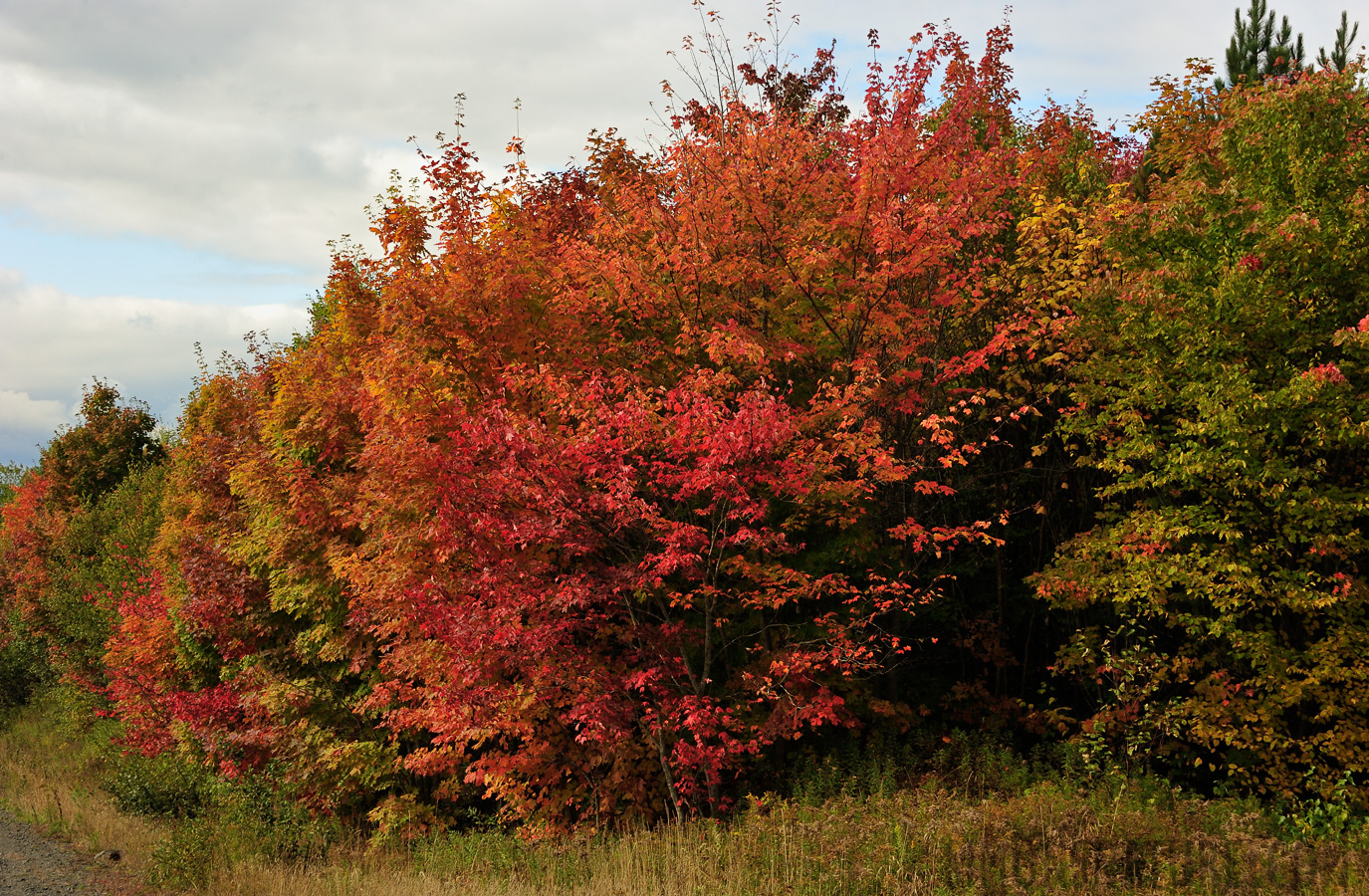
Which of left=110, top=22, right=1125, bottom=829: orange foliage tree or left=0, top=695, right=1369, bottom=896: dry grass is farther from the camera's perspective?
left=110, top=22, right=1125, bottom=829: orange foliage tree

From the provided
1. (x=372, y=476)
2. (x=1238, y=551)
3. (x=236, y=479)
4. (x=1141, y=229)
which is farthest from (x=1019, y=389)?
(x=236, y=479)

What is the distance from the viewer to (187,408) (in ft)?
90.9

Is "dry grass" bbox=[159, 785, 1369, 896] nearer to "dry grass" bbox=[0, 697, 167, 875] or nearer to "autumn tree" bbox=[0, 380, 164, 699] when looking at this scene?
"dry grass" bbox=[0, 697, 167, 875]

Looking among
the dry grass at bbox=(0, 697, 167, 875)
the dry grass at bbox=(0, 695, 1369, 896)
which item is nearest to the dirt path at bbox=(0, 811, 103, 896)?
the dry grass at bbox=(0, 697, 167, 875)

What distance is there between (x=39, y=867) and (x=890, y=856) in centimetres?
1643

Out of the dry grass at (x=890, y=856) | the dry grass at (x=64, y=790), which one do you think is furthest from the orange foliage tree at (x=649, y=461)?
the dry grass at (x=64, y=790)

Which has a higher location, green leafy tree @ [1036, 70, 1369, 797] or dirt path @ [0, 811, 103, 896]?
green leafy tree @ [1036, 70, 1369, 797]

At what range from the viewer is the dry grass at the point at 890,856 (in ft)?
25.2

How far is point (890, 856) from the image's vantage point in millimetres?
8055

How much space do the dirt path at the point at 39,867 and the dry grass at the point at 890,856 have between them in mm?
2527

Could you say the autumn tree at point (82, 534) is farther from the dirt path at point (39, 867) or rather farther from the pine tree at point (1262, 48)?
the pine tree at point (1262, 48)

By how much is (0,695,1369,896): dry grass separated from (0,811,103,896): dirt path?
253cm

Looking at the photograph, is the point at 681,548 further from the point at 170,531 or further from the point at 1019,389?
the point at 170,531

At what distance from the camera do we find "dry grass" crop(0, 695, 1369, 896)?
7.69m
